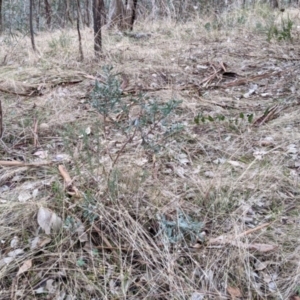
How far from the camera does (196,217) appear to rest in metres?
1.58

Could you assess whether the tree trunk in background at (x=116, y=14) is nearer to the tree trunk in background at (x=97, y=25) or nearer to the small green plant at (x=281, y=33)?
the tree trunk in background at (x=97, y=25)

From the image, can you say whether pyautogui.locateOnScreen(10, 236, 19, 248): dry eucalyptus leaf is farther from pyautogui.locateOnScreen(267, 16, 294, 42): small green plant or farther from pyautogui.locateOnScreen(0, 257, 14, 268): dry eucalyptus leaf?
pyautogui.locateOnScreen(267, 16, 294, 42): small green plant

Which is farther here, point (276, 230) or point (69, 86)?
point (69, 86)

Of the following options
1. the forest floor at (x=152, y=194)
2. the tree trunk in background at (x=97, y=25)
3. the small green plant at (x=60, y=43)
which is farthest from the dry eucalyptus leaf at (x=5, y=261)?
the small green plant at (x=60, y=43)

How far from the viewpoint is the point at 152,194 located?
164 centimetres

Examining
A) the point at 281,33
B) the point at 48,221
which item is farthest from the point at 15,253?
the point at 281,33

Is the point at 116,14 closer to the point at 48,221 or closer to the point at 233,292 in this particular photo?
the point at 48,221

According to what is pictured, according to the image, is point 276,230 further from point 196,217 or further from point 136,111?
point 136,111

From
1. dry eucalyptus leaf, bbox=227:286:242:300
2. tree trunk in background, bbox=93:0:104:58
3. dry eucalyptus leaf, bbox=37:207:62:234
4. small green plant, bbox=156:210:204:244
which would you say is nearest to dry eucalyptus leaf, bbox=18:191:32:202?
dry eucalyptus leaf, bbox=37:207:62:234

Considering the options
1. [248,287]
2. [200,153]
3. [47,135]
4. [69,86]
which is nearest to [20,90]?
[69,86]

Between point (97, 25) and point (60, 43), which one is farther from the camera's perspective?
point (60, 43)

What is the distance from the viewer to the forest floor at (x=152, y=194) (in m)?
1.33

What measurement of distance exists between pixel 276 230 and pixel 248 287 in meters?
0.31

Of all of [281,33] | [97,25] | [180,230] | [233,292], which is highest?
[97,25]
